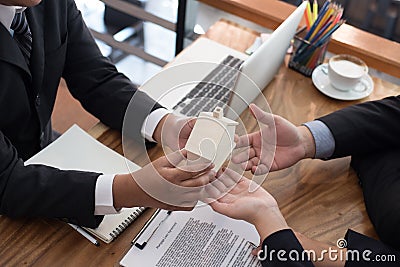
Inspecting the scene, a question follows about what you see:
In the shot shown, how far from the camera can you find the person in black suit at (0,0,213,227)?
3.09ft

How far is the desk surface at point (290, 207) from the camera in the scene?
0.93 meters

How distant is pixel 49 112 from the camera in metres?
1.24

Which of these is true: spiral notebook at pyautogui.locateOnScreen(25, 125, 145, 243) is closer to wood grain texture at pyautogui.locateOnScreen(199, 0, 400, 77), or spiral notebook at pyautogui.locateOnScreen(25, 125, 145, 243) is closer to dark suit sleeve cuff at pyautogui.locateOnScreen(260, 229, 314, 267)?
dark suit sleeve cuff at pyautogui.locateOnScreen(260, 229, 314, 267)

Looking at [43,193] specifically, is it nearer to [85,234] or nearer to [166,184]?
[85,234]

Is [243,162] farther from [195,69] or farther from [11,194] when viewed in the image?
[11,194]

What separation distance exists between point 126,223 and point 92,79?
0.39m

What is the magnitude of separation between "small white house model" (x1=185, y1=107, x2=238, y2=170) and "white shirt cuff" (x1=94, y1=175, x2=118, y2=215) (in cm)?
19

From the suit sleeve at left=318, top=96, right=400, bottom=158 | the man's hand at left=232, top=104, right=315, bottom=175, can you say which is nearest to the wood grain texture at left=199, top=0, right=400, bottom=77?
the suit sleeve at left=318, top=96, right=400, bottom=158

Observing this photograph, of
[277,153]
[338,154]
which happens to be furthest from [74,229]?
[338,154]

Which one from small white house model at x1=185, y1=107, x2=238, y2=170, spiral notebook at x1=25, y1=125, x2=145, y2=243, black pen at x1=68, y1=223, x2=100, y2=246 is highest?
small white house model at x1=185, y1=107, x2=238, y2=170

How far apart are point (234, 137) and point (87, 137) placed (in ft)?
1.17

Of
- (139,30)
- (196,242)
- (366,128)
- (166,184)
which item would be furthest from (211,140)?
(139,30)

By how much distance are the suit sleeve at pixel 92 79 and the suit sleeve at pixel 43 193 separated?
226 millimetres

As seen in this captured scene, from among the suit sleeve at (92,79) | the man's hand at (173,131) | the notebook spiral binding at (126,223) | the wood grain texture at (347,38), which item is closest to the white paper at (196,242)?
the notebook spiral binding at (126,223)
